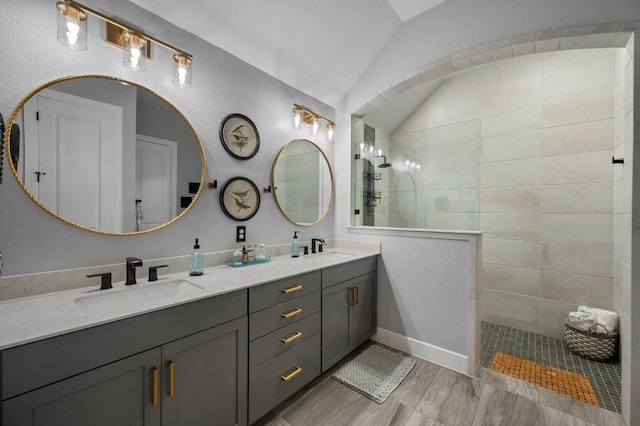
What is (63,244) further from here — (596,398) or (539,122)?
(539,122)

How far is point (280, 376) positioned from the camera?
1600 mm

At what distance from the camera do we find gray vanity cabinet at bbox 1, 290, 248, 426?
2.79 ft

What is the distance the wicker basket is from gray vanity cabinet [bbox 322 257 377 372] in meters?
1.73

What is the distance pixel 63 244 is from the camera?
4.39 ft

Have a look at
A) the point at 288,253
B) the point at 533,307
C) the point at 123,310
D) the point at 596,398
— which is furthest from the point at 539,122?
the point at 123,310

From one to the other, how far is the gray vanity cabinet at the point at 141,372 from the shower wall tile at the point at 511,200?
2.94 metres

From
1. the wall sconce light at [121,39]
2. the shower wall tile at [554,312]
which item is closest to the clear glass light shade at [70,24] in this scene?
the wall sconce light at [121,39]

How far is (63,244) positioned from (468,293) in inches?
102

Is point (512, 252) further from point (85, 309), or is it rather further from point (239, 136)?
point (85, 309)

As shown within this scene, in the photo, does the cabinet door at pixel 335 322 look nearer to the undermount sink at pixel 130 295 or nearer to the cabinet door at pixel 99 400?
the undermount sink at pixel 130 295

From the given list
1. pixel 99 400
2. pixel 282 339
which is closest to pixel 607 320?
pixel 282 339

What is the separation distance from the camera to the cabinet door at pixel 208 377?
1.15 metres

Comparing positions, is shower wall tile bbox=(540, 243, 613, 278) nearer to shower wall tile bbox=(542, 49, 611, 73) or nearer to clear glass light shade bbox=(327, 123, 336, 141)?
shower wall tile bbox=(542, 49, 611, 73)

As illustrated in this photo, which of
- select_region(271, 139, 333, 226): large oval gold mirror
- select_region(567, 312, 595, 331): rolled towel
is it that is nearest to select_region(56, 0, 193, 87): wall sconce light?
select_region(271, 139, 333, 226): large oval gold mirror
